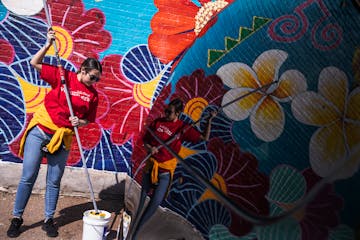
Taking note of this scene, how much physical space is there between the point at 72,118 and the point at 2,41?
1.43 meters

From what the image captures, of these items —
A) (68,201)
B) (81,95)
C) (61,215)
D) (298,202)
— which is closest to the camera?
(298,202)

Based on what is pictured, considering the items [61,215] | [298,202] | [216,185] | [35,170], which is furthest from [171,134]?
[61,215]

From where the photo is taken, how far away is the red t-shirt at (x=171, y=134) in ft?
6.89

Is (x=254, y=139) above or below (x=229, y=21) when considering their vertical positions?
below

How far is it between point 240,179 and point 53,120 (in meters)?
2.22

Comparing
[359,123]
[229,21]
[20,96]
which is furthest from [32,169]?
[359,123]

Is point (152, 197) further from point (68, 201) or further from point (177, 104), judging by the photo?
point (68, 201)

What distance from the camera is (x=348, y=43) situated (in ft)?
6.30

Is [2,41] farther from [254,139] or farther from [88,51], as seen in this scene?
[254,139]

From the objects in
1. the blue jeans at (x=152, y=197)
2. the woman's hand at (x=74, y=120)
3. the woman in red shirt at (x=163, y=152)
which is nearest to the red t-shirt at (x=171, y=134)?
the woman in red shirt at (x=163, y=152)

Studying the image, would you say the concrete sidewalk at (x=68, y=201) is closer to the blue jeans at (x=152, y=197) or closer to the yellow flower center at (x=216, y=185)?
the blue jeans at (x=152, y=197)

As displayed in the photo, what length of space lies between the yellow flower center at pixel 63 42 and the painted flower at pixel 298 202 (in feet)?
10.8

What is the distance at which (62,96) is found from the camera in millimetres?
3750

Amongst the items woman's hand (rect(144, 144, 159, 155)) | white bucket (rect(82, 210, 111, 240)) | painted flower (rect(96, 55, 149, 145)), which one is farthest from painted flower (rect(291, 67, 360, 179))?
painted flower (rect(96, 55, 149, 145))
